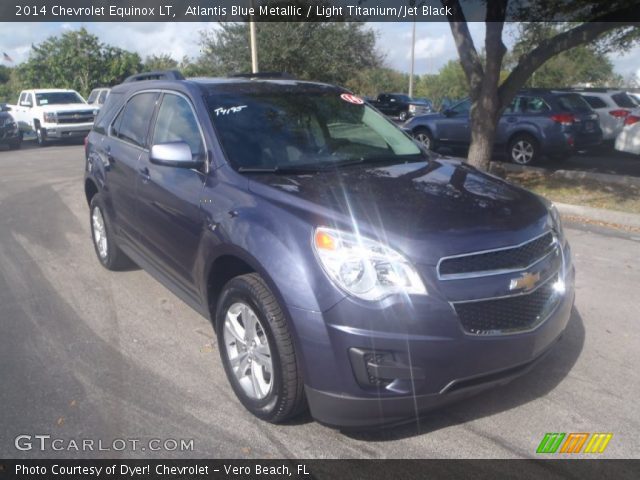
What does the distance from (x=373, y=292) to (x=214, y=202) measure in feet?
4.24

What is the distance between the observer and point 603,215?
26.2 ft

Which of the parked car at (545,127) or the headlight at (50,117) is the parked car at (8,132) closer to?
the headlight at (50,117)

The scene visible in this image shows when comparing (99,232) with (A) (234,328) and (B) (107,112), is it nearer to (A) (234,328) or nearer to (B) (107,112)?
(B) (107,112)

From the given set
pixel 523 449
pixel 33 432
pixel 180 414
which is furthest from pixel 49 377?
pixel 523 449

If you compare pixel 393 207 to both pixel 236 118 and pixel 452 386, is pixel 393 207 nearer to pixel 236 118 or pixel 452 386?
pixel 452 386

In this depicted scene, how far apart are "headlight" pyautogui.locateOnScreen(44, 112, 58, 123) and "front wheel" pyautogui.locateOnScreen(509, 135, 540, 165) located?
1596cm

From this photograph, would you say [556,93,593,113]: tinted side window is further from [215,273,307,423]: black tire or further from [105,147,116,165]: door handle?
[215,273,307,423]: black tire

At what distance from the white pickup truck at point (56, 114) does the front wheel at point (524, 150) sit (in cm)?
1493

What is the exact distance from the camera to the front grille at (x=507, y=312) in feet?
9.00

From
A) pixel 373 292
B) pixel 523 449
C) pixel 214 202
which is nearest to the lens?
pixel 373 292

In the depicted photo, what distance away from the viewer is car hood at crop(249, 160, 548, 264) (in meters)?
2.80

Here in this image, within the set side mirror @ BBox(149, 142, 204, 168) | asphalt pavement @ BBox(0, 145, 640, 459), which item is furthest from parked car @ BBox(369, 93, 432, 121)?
side mirror @ BBox(149, 142, 204, 168)

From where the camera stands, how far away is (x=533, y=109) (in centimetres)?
1273

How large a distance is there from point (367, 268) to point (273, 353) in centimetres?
70
